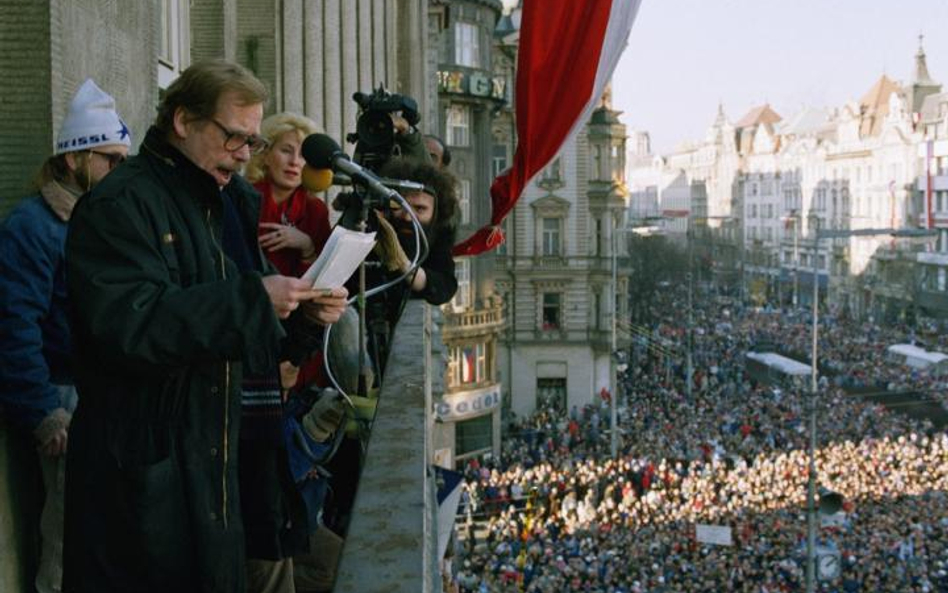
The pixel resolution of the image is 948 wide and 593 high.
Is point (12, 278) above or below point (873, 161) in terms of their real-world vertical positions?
below

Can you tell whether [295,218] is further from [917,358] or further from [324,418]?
[917,358]

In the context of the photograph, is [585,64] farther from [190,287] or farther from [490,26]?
[490,26]

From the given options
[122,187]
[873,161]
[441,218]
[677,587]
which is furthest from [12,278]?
[873,161]

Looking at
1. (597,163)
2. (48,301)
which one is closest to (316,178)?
(48,301)

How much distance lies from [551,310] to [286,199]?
42.8 meters

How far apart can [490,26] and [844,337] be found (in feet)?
108

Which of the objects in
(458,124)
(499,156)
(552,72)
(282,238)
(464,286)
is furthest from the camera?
(499,156)

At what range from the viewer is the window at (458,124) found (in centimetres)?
3919

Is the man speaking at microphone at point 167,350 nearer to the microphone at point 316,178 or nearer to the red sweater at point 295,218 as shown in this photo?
the microphone at point 316,178

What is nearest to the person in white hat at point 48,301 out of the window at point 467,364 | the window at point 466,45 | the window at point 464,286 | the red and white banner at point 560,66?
the red and white banner at point 560,66

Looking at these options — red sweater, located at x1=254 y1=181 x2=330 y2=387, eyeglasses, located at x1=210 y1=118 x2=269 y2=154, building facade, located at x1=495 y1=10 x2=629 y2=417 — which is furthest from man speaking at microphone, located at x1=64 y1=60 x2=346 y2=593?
building facade, located at x1=495 y1=10 x2=629 y2=417

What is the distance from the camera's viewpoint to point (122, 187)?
2947mm

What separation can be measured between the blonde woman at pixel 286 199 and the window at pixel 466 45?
1341 inches

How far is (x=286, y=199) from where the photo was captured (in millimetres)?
5547
